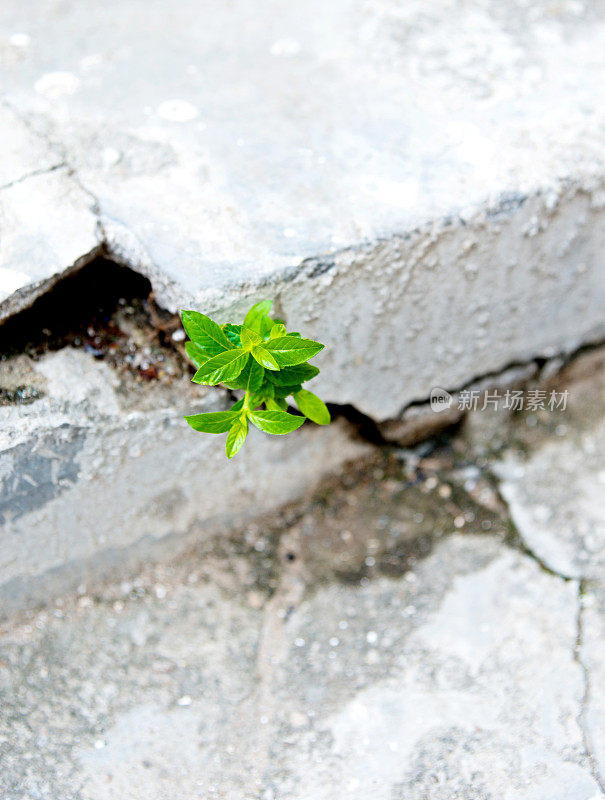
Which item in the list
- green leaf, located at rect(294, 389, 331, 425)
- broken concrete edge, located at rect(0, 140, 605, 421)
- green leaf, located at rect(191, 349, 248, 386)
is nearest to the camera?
green leaf, located at rect(191, 349, 248, 386)

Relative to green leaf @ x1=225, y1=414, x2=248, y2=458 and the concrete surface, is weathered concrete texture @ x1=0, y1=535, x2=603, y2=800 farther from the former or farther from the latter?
green leaf @ x1=225, y1=414, x2=248, y2=458

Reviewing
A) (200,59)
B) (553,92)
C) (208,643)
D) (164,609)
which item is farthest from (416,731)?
(200,59)

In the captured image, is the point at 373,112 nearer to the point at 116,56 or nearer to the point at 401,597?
the point at 116,56

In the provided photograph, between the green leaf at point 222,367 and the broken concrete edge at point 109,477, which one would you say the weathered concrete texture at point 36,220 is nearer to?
the broken concrete edge at point 109,477

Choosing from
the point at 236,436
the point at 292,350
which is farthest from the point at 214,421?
the point at 292,350

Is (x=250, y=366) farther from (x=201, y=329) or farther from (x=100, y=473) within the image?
(x=100, y=473)

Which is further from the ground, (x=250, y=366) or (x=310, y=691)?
(x=250, y=366)

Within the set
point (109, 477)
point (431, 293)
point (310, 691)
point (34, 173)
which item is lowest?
point (310, 691)

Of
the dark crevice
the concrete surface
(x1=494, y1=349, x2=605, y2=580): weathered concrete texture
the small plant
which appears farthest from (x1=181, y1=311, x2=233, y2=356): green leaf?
(x1=494, y1=349, x2=605, y2=580): weathered concrete texture
